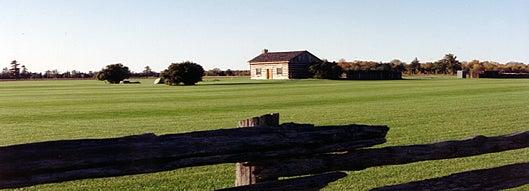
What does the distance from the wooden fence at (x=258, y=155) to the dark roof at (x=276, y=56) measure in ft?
235

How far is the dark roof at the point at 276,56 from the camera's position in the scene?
256 ft

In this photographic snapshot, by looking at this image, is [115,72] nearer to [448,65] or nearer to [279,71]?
[279,71]

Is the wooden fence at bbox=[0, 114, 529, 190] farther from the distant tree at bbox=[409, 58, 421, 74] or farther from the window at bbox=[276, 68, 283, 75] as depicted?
the distant tree at bbox=[409, 58, 421, 74]

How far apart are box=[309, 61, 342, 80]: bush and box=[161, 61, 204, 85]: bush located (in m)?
21.0

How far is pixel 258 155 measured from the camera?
4387 millimetres

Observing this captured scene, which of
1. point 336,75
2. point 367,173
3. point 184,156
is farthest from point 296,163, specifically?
point 336,75

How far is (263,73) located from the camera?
269 ft

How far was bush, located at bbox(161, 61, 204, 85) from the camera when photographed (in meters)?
54.6

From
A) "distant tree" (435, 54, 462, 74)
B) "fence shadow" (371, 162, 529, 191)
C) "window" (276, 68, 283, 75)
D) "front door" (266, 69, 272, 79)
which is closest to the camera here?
"fence shadow" (371, 162, 529, 191)

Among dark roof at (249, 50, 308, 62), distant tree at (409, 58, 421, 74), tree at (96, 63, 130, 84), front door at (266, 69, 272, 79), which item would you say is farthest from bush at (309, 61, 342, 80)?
distant tree at (409, 58, 421, 74)

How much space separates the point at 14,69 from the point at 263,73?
6725cm

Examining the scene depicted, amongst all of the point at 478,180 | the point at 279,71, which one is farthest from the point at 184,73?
the point at 478,180

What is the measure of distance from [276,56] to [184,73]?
1090 inches

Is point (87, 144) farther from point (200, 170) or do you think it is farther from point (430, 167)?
point (430, 167)
